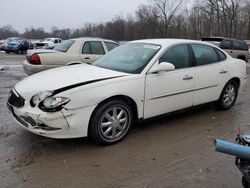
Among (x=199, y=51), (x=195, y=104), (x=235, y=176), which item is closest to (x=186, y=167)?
(x=235, y=176)

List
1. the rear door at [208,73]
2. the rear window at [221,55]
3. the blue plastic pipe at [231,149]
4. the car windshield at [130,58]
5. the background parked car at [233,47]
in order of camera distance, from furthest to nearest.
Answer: the background parked car at [233,47], the rear window at [221,55], the rear door at [208,73], the car windshield at [130,58], the blue plastic pipe at [231,149]

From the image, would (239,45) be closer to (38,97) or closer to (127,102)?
(127,102)

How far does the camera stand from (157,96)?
5066 millimetres

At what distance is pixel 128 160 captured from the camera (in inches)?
163

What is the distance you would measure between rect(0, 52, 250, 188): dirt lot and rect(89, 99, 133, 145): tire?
139 mm

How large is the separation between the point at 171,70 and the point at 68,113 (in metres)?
1.91

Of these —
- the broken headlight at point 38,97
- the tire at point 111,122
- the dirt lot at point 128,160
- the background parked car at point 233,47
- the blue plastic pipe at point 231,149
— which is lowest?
the dirt lot at point 128,160

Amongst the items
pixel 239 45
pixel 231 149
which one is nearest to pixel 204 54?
pixel 231 149

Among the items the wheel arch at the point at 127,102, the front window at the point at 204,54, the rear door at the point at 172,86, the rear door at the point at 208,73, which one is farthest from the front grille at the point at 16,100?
the front window at the point at 204,54

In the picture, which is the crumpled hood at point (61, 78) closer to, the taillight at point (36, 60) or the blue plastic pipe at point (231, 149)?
the blue plastic pipe at point (231, 149)

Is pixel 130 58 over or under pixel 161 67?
over

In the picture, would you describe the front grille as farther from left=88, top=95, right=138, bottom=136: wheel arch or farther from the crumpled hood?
left=88, top=95, right=138, bottom=136: wheel arch

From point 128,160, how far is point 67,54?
6.33 m

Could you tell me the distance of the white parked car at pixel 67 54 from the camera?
364 inches
